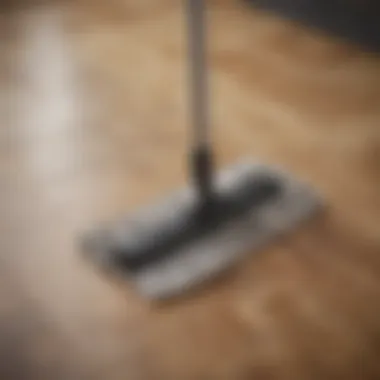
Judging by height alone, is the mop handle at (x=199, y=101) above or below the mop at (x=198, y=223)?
above

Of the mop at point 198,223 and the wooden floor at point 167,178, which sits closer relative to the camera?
the wooden floor at point 167,178

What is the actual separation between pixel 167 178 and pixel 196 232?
0.90 feet

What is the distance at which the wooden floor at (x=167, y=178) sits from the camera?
1.61m

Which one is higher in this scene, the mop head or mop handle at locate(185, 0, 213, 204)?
mop handle at locate(185, 0, 213, 204)

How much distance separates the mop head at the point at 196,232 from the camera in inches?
70.8

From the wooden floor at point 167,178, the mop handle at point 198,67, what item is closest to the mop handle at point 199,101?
the mop handle at point 198,67

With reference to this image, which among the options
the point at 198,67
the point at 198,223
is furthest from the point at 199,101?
the point at 198,223

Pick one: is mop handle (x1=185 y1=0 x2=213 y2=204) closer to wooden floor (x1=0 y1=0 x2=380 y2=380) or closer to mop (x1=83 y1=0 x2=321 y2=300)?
mop (x1=83 y1=0 x2=321 y2=300)

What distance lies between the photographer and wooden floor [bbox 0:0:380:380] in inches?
63.5

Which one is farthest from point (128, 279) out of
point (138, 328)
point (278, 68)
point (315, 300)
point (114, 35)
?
point (114, 35)

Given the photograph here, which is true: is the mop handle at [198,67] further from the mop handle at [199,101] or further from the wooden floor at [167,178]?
the wooden floor at [167,178]

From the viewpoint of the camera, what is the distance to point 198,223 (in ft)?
6.31

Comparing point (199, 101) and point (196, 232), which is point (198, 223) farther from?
point (199, 101)

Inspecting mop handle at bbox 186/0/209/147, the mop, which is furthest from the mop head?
mop handle at bbox 186/0/209/147
